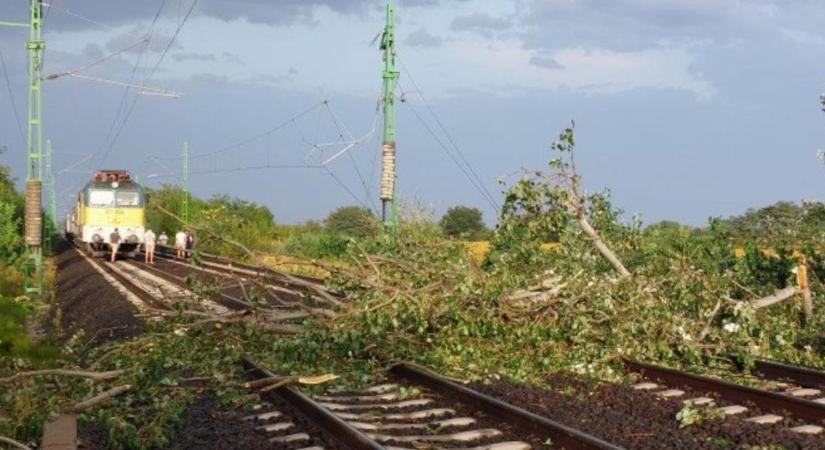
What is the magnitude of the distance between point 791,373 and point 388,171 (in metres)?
18.6

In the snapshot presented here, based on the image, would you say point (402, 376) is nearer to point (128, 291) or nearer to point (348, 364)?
point (348, 364)

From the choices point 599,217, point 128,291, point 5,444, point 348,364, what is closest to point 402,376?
point 348,364

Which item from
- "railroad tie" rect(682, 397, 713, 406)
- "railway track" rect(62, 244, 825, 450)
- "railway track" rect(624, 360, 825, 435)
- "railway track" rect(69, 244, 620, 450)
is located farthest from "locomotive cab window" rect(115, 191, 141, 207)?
"railroad tie" rect(682, 397, 713, 406)

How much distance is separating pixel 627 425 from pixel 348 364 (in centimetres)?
464

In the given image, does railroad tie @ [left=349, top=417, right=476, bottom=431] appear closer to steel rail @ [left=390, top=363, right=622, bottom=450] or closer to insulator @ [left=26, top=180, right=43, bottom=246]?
steel rail @ [left=390, top=363, right=622, bottom=450]

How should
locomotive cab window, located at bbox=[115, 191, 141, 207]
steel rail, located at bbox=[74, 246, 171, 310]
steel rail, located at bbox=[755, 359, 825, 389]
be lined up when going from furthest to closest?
locomotive cab window, located at bbox=[115, 191, 141, 207] < steel rail, located at bbox=[74, 246, 171, 310] < steel rail, located at bbox=[755, 359, 825, 389]

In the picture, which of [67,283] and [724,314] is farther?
[67,283]

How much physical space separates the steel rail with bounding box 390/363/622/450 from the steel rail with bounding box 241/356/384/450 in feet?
4.39

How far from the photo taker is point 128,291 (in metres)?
30.7

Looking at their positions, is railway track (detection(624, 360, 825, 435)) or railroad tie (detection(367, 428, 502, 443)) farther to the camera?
railway track (detection(624, 360, 825, 435))

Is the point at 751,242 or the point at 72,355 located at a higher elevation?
the point at 751,242

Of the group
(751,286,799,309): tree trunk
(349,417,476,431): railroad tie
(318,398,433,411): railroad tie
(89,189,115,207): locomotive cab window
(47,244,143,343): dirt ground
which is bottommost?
(47,244,143,343): dirt ground

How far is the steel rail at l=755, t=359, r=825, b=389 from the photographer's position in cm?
1203

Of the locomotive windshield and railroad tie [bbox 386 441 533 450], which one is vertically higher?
the locomotive windshield
